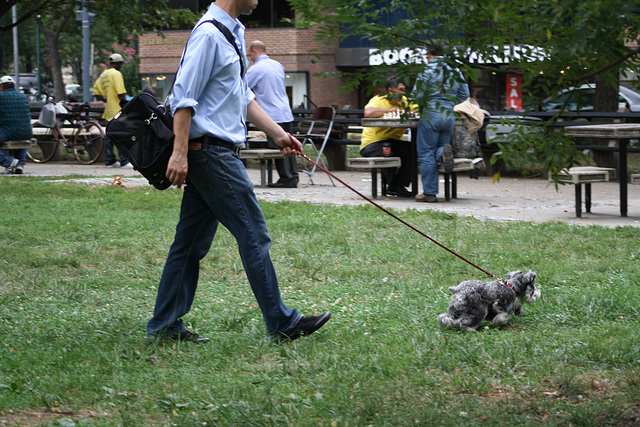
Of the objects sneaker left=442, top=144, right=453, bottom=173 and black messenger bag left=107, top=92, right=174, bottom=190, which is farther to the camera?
sneaker left=442, top=144, right=453, bottom=173

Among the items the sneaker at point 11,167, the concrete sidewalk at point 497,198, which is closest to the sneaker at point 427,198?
the concrete sidewalk at point 497,198

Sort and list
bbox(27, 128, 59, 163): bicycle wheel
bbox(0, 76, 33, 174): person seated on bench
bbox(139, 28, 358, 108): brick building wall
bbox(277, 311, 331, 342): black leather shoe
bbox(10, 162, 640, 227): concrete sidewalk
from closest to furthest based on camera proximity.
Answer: bbox(277, 311, 331, 342): black leather shoe, bbox(10, 162, 640, 227): concrete sidewalk, bbox(0, 76, 33, 174): person seated on bench, bbox(27, 128, 59, 163): bicycle wheel, bbox(139, 28, 358, 108): brick building wall

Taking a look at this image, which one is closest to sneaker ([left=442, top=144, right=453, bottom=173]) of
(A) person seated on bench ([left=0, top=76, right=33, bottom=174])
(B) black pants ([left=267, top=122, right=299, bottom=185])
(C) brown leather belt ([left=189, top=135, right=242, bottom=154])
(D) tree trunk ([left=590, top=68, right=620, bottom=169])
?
(D) tree trunk ([left=590, top=68, right=620, bottom=169])

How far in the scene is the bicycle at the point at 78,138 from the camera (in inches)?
712

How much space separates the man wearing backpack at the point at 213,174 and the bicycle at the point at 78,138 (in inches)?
545

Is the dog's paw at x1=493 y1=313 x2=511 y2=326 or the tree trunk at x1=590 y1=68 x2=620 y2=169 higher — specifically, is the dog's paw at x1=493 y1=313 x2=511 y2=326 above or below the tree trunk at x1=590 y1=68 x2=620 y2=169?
below

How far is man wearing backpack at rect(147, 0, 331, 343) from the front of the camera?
4195 millimetres

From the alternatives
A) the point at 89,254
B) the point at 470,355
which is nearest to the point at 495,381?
the point at 470,355

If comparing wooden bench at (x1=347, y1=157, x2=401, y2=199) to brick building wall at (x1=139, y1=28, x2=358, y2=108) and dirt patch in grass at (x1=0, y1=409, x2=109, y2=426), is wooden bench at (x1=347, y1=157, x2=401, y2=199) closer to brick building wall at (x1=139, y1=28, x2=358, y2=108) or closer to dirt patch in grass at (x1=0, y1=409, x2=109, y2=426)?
dirt patch in grass at (x1=0, y1=409, x2=109, y2=426)

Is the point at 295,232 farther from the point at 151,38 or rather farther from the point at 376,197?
the point at 151,38

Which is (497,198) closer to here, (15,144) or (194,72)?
(194,72)

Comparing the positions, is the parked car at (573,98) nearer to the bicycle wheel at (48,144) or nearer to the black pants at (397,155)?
the black pants at (397,155)

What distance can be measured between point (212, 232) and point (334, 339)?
900 mm

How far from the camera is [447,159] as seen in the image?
10656mm
